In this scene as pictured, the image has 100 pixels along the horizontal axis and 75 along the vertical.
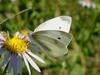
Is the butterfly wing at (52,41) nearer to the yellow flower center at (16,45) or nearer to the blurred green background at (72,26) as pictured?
the yellow flower center at (16,45)

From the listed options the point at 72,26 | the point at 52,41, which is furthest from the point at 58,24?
the point at 72,26

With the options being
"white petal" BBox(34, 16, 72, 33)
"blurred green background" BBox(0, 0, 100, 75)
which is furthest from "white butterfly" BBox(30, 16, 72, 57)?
"blurred green background" BBox(0, 0, 100, 75)

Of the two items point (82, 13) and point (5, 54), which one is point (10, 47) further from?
point (82, 13)

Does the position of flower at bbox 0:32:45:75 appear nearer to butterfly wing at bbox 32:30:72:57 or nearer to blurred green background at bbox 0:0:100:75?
butterfly wing at bbox 32:30:72:57

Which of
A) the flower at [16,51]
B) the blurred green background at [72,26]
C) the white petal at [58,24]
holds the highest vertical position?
the white petal at [58,24]

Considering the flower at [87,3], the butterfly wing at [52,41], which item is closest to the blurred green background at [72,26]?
the flower at [87,3]

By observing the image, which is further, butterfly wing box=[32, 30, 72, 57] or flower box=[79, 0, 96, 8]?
flower box=[79, 0, 96, 8]

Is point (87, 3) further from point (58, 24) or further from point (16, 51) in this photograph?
point (16, 51)
